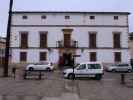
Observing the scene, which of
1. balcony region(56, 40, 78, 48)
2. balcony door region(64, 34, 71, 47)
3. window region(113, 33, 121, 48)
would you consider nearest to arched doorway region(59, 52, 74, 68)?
balcony region(56, 40, 78, 48)

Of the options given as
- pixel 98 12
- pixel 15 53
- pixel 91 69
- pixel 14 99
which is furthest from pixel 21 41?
pixel 14 99

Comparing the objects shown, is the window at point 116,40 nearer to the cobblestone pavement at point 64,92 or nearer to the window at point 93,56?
the window at point 93,56

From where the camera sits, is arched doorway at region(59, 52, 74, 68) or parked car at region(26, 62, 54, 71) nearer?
parked car at region(26, 62, 54, 71)

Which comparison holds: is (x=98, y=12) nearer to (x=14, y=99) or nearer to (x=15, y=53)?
(x=15, y=53)

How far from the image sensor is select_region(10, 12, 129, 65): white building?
182 ft

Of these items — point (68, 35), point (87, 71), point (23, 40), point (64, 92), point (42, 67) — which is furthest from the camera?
point (23, 40)

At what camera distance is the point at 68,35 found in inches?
2196

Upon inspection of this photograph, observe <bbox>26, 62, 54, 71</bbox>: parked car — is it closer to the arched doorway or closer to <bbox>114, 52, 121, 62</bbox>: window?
the arched doorway

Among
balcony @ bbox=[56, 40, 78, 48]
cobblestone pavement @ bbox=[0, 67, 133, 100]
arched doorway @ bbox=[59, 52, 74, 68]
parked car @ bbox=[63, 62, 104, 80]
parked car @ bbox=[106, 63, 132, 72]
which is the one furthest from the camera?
arched doorway @ bbox=[59, 52, 74, 68]

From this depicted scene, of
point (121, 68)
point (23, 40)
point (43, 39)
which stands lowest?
point (121, 68)

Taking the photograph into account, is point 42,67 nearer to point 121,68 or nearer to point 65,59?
point 65,59

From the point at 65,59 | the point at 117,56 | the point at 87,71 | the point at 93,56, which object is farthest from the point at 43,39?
the point at 87,71

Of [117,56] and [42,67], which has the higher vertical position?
[117,56]

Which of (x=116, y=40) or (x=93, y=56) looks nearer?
(x=116, y=40)
